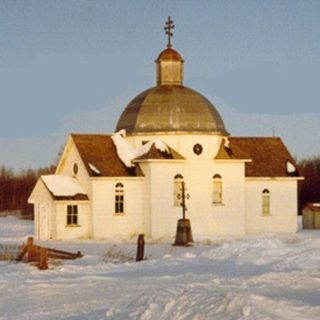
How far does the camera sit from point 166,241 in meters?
45.2

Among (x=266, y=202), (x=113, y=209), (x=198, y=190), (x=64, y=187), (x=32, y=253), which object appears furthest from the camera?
(x=266, y=202)

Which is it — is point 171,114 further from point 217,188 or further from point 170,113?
point 217,188

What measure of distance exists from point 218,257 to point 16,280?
922cm

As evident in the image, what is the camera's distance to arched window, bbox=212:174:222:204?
1939 inches

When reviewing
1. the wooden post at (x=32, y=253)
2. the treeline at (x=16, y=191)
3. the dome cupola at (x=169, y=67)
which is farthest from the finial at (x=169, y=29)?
the treeline at (x=16, y=191)

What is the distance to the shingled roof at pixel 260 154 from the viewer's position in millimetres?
49812

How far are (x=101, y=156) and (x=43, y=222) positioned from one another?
438 centimetres

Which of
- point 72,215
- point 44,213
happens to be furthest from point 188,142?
point 44,213

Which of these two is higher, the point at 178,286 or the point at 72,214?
the point at 72,214

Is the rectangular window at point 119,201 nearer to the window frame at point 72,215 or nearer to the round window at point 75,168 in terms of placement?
the window frame at point 72,215

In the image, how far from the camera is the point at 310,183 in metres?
96.2

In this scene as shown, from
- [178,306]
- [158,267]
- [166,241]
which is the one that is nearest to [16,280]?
[158,267]

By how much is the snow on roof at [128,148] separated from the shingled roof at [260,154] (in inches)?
130

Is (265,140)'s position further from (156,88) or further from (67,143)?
(67,143)
